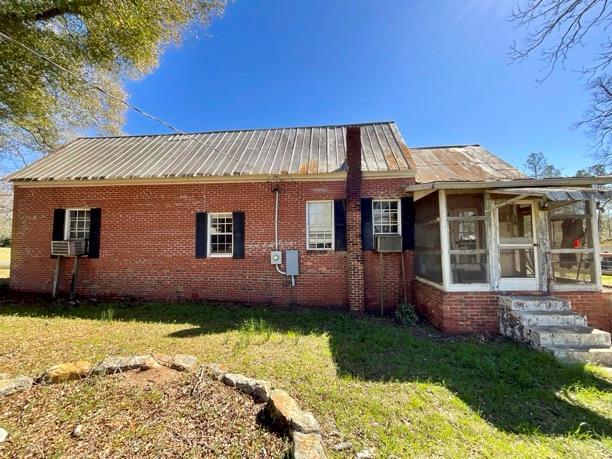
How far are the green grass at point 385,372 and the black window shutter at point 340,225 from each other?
2.03 m

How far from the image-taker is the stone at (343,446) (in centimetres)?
258

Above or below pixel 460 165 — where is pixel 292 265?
below

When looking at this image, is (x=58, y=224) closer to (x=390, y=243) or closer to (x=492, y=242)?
(x=390, y=243)

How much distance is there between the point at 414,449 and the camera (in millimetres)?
2627

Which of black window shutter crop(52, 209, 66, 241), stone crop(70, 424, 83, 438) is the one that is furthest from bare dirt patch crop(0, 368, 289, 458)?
black window shutter crop(52, 209, 66, 241)

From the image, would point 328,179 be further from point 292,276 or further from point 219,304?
point 219,304

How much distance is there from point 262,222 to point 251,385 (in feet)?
17.6

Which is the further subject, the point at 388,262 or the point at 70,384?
the point at 388,262

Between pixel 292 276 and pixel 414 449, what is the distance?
567cm

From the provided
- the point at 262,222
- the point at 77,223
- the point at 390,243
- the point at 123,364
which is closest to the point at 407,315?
the point at 390,243

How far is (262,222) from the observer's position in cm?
829

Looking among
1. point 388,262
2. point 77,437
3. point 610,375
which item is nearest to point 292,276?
point 388,262

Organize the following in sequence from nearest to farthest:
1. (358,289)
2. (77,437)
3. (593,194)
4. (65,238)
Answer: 1. (77,437)
2. (593,194)
3. (358,289)
4. (65,238)

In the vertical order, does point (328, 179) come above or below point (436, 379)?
above
